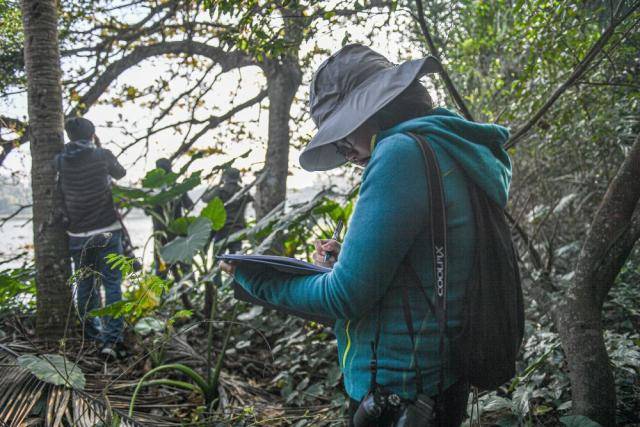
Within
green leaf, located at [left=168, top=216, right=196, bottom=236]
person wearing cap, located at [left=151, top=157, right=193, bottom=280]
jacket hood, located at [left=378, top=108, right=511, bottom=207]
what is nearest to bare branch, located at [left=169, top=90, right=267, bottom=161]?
person wearing cap, located at [left=151, top=157, right=193, bottom=280]

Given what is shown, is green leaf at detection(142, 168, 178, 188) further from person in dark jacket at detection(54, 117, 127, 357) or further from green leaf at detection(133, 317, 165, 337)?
green leaf at detection(133, 317, 165, 337)

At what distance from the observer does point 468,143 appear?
111 centimetres

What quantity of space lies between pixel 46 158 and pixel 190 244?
119 cm

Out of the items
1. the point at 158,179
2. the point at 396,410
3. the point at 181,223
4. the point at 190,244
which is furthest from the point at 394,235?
the point at 158,179

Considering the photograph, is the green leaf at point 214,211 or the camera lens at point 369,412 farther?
the green leaf at point 214,211

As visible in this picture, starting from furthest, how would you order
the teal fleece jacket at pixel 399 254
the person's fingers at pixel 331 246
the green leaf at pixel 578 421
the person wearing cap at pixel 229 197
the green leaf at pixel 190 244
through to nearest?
the person wearing cap at pixel 229 197 < the green leaf at pixel 190 244 < the green leaf at pixel 578 421 < the person's fingers at pixel 331 246 < the teal fleece jacket at pixel 399 254

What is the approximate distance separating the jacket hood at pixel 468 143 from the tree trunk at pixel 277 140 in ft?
14.9

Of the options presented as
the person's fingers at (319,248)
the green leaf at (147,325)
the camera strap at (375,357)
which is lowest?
the green leaf at (147,325)

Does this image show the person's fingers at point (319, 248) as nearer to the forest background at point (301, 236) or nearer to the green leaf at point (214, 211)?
the forest background at point (301, 236)

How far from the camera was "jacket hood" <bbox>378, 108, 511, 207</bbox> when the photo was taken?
110 cm

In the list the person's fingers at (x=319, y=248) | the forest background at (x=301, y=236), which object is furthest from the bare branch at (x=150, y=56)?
the person's fingers at (x=319, y=248)

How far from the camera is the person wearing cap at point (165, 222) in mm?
4801

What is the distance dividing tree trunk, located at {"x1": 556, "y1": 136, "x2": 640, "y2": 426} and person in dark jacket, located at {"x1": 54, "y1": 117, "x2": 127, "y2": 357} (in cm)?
291

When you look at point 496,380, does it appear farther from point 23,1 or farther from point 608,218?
point 23,1
